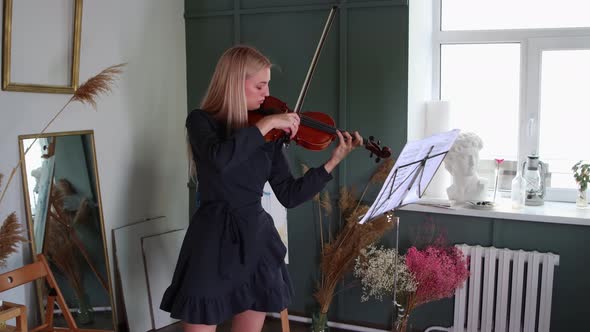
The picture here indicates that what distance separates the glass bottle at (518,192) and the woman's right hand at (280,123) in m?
1.62

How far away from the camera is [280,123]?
6.36ft

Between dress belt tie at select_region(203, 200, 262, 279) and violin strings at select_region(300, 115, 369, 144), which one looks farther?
violin strings at select_region(300, 115, 369, 144)

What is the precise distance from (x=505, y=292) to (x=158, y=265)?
1.93 m

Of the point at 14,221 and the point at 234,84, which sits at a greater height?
the point at 234,84

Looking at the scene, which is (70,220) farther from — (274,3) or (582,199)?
(582,199)

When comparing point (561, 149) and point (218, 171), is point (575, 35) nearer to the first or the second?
point (561, 149)

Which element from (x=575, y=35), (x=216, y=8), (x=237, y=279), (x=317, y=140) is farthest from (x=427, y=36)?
(x=237, y=279)

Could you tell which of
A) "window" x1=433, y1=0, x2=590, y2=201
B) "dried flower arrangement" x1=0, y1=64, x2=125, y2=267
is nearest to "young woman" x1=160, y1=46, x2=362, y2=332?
"dried flower arrangement" x1=0, y1=64, x2=125, y2=267

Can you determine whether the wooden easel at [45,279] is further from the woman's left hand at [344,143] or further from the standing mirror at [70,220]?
the woman's left hand at [344,143]

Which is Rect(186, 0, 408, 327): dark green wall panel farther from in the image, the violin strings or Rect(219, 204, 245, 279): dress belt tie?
Rect(219, 204, 245, 279): dress belt tie

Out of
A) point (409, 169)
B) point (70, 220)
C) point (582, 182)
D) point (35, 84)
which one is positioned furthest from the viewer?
point (582, 182)

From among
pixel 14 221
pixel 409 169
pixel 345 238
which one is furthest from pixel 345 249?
pixel 14 221

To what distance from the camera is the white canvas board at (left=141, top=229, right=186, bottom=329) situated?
3332 millimetres

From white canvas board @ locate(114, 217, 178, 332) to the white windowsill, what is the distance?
1.53 metres
